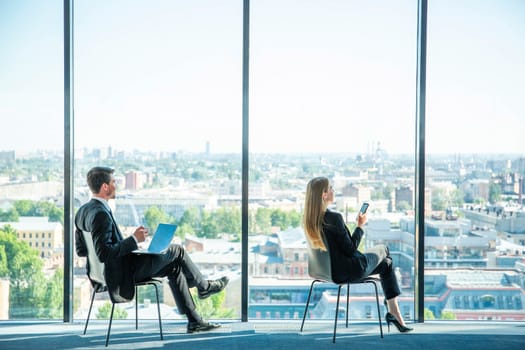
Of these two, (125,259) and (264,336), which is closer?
(125,259)

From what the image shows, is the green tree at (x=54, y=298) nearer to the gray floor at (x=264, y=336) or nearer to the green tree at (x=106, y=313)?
the gray floor at (x=264, y=336)

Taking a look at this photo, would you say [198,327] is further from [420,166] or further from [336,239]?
[420,166]

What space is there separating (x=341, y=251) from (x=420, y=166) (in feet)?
3.49

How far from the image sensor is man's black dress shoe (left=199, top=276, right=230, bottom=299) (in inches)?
162

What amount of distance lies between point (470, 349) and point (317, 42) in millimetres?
2408

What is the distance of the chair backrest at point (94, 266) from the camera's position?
3.74 metres

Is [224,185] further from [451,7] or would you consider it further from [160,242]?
[451,7]

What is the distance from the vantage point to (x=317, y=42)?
451 cm

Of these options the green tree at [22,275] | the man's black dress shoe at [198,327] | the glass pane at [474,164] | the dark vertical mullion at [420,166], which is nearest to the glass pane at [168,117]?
the green tree at [22,275]

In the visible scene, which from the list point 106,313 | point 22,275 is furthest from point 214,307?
point 22,275

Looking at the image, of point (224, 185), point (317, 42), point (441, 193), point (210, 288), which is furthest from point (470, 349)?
point (317, 42)

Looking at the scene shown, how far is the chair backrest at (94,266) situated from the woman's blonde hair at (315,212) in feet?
4.39

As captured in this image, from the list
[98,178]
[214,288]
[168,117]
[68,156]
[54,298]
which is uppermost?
[168,117]

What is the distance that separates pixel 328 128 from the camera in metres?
4.51
